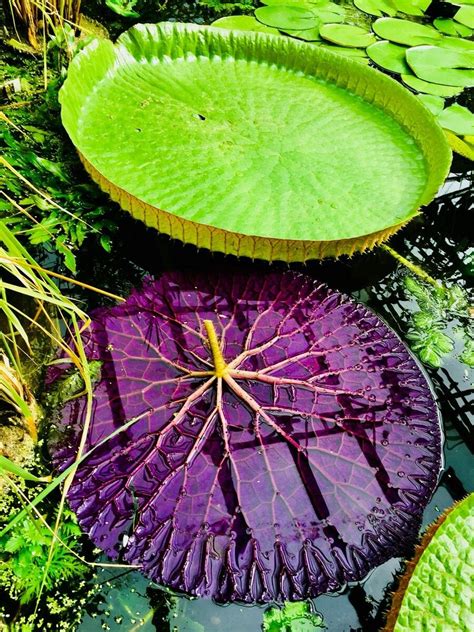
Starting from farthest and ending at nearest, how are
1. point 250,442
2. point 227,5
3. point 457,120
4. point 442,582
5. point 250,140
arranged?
point 227,5
point 457,120
point 250,140
point 250,442
point 442,582

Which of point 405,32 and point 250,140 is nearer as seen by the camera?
point 250,140

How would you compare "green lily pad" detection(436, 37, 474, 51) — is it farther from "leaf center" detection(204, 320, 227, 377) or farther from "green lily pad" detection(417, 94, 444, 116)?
"leaf center" detection(204, 320, 227, 377)

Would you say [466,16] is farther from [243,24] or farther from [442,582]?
[442,582]

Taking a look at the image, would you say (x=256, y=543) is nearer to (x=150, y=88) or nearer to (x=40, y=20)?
(x=150, y=88)

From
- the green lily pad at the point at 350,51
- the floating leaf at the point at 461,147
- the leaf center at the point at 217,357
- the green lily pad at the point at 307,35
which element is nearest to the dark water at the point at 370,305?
the floating leaf at the point at 461,147

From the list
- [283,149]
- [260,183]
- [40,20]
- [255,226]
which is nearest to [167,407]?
[255,226]

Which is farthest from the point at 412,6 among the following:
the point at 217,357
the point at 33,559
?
the point at 33,559

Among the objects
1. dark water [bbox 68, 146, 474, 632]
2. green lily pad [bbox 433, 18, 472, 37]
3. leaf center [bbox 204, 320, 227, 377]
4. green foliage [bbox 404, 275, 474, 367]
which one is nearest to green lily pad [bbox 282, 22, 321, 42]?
green lily pad [bbox 433, 18, 472, 37]

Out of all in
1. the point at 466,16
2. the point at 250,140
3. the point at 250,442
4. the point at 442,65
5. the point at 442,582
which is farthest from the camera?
the point at 466,16
